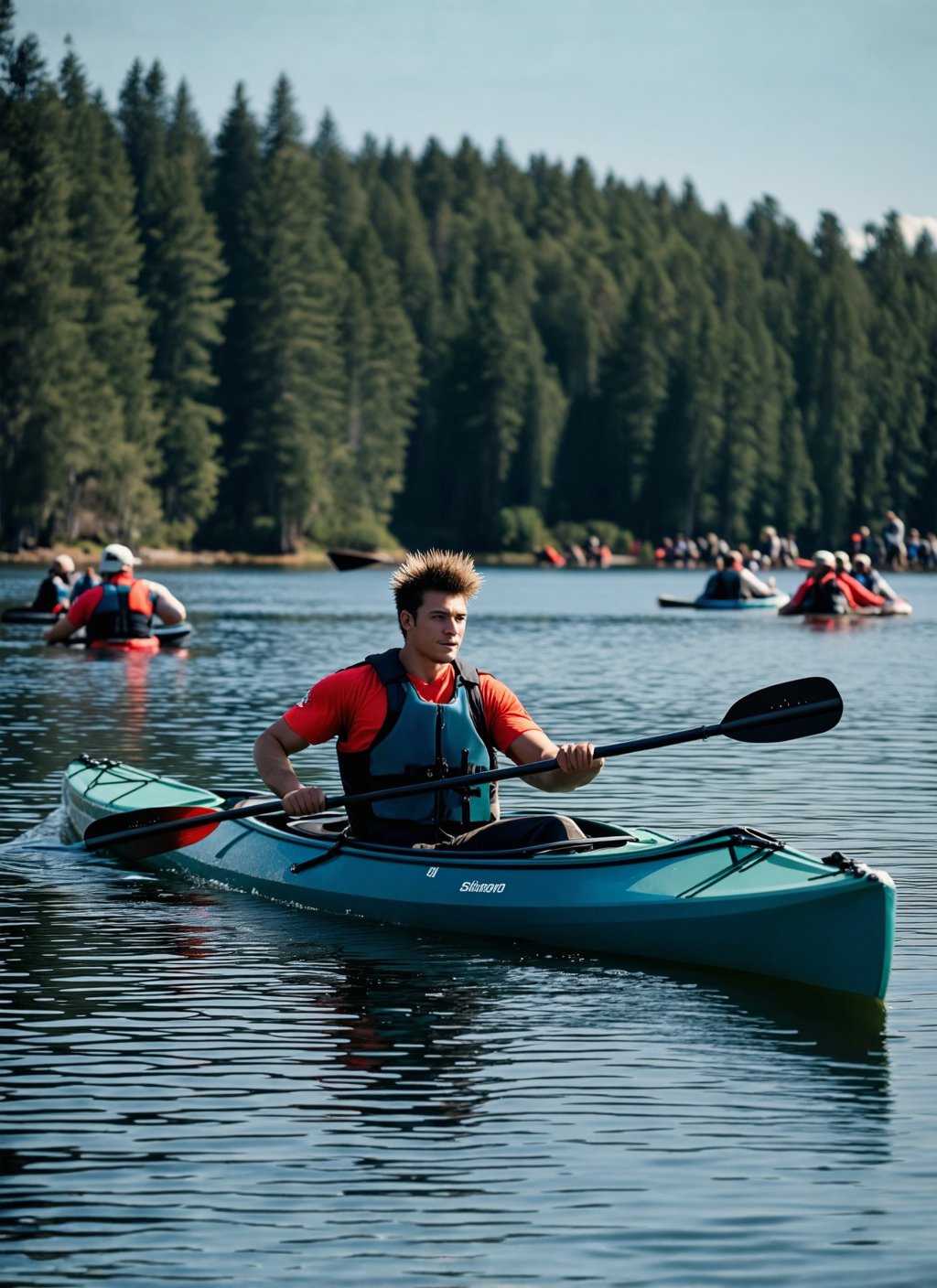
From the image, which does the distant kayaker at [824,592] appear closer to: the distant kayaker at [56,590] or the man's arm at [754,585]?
the man's arm at [754,585]

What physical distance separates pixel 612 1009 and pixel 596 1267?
2.82 metres

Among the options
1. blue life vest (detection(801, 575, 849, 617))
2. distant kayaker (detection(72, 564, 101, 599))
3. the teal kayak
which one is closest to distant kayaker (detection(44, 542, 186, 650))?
distant kayaker (detection(72, 564, 101, 599))

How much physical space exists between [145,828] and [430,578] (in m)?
2.72

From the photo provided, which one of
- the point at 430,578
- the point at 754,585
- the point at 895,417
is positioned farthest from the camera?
the point at 895,417

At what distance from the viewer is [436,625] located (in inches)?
352

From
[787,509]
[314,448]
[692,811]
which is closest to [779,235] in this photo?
[787,509]

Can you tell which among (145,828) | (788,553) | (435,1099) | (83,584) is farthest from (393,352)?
(435,1099)

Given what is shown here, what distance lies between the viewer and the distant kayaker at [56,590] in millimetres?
30953

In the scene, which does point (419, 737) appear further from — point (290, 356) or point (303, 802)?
point (290, 356)

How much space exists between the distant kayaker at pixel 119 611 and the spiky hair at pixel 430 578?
17.2 meters

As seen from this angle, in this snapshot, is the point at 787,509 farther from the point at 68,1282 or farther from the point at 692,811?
the point at 68,1282

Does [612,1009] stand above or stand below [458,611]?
below

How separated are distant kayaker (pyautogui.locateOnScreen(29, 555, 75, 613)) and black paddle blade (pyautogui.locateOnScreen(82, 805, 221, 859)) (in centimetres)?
1928

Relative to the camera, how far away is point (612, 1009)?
8.11 metres
